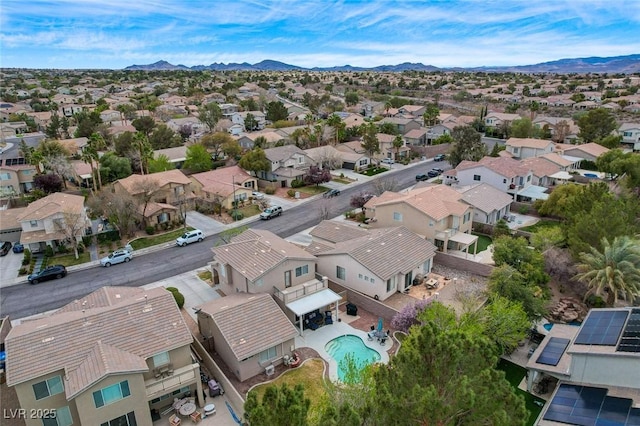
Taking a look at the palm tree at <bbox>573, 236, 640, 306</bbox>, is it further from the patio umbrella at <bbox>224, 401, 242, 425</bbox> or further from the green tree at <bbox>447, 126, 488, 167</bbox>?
the green tree at <bbox>447, 126, 488, 167</bbox>

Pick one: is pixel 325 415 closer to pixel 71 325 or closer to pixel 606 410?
pixel 606 410

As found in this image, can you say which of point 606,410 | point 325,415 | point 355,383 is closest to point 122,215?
point 355,383

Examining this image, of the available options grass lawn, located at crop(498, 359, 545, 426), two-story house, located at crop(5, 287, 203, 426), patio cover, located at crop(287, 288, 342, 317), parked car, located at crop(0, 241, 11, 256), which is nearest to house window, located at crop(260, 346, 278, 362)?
patio cover, located at crop(287, 288, 342, 317)

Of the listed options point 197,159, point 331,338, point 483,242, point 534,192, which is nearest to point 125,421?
point 331,338

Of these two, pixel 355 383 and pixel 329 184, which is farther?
pixel 329 184

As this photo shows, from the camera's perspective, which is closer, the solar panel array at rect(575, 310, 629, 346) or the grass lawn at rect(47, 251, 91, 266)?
the solar panel array at rect(575, 310, 629, 346)
